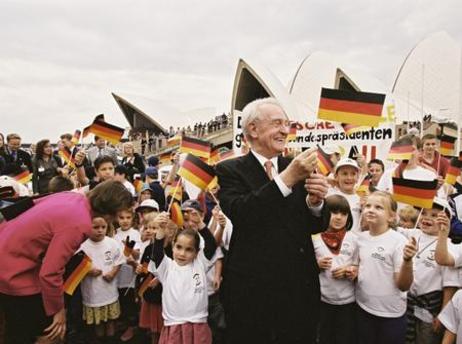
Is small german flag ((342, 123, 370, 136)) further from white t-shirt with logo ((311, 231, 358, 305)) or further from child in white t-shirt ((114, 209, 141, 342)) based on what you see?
child in white t-shirt ((114, 209, 141, 342))

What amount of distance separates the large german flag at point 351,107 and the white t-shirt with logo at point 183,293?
5.00ft

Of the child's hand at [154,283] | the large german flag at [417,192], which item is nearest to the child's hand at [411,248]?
the large german flag at [417,192]

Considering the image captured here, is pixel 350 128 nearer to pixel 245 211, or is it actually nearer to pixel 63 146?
pixel 245 211

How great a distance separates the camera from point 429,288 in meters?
2.86

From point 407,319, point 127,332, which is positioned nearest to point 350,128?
point 407,319

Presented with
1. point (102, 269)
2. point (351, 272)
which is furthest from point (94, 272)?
point (351, 272)

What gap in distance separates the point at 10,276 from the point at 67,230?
0.46 metres

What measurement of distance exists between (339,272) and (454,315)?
28.1 inches

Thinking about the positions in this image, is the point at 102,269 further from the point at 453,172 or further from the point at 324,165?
the point at 453,172

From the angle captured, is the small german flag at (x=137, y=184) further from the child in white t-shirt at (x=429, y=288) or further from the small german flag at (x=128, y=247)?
the child in white t-shirt at (x=429, y=288)

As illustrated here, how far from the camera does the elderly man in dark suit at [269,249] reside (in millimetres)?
1842

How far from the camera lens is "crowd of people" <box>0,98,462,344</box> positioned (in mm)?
1865

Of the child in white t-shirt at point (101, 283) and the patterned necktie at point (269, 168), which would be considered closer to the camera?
the patterned necktie at point (269, 168)

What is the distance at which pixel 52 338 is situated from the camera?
8.49 feet
